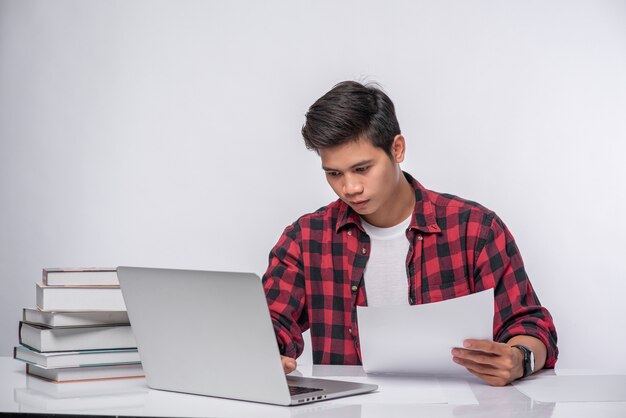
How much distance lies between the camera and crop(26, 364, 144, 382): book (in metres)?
1.59

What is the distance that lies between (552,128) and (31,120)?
1.95 metres

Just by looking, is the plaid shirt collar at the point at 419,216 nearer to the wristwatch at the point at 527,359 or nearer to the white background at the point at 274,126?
the wristwatch at the point at 527,359

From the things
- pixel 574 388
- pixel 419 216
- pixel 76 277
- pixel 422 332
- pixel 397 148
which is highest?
pixel 397 148

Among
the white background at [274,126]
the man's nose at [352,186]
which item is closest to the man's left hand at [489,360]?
the man's nose at [352,186]

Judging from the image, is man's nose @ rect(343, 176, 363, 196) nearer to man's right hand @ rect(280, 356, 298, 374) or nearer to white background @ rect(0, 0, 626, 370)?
man's right hand @ rect(280, 356, 298, 374)

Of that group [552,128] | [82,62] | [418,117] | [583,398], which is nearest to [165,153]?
[82,62]

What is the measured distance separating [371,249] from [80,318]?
81 cm

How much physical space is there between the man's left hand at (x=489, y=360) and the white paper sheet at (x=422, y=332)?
0.7 inches

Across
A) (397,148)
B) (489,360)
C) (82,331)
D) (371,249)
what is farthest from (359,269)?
(82,331)

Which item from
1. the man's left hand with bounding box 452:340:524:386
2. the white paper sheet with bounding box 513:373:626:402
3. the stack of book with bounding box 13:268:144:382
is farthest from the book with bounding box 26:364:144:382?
the white paper sheet with bounding box 513:373:626:402

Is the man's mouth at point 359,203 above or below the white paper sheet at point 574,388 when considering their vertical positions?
above

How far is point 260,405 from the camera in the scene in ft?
4.36

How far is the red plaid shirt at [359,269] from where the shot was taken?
1.99 m

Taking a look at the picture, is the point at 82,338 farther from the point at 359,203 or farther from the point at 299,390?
the point at 359,203
